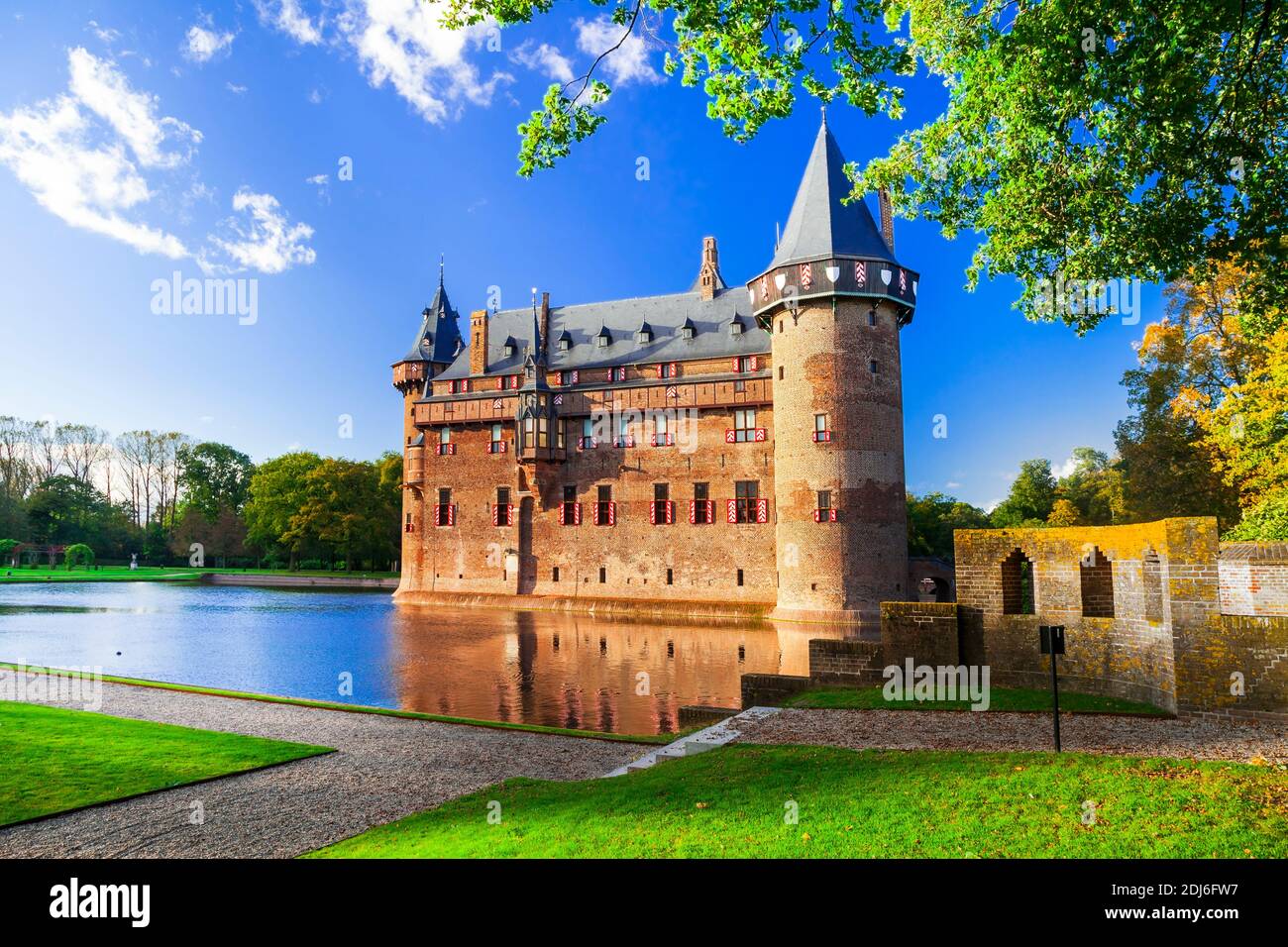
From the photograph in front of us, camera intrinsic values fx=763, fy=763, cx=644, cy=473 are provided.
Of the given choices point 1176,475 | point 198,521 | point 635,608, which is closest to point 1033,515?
point 1176,475

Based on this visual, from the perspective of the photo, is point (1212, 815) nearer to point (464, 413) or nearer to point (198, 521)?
point (464, 413)

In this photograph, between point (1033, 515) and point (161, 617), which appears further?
point (1033, 515)

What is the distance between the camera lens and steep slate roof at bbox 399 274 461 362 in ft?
156

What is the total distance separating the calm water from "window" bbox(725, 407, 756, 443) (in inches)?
374

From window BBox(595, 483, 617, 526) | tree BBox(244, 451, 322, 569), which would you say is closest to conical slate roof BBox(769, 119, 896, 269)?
window BBox(595, 483, 617, 526)

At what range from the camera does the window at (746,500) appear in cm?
3638

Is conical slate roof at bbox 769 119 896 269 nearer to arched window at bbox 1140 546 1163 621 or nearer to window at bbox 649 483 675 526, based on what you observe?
window at bbox 649 483 675 526

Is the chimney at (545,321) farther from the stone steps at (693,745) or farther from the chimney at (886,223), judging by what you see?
the stone steps at (693,745)

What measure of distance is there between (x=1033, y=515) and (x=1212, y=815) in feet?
171

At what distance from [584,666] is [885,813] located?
14.7m

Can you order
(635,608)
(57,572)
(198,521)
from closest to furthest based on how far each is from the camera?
(635,608)
(57,572)
(198,521)

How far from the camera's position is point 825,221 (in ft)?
108

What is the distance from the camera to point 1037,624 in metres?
11.6
